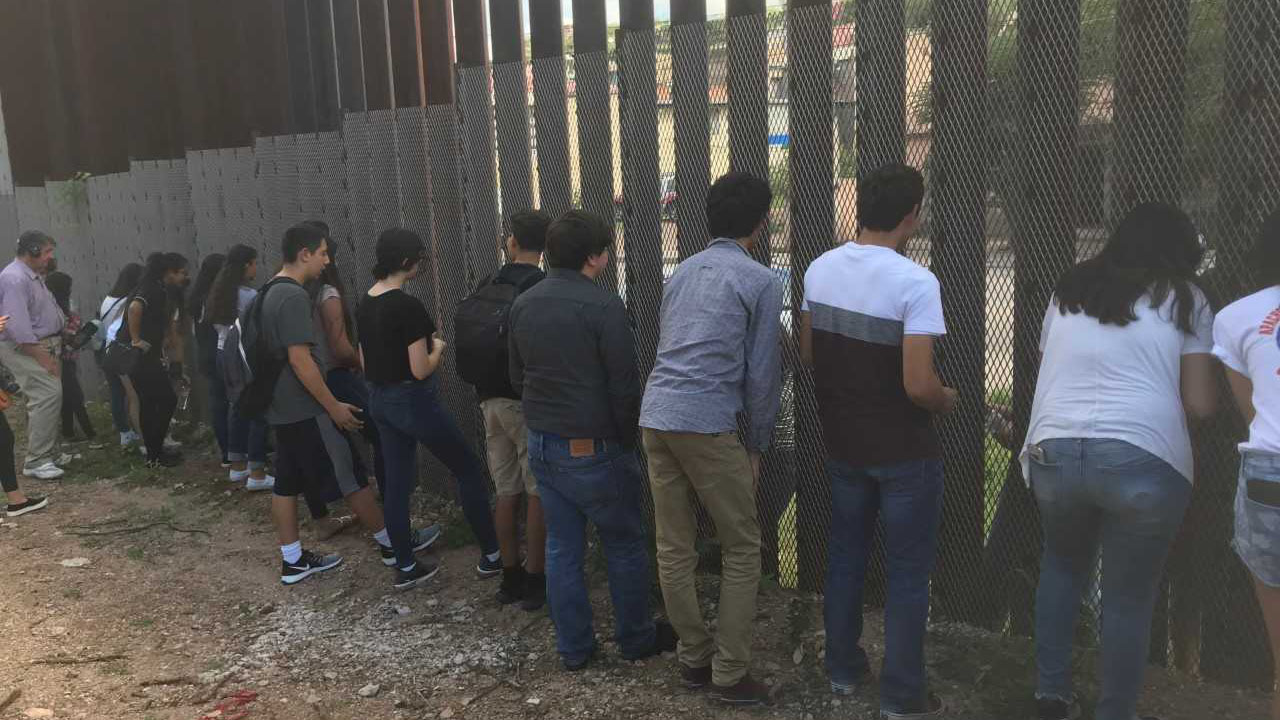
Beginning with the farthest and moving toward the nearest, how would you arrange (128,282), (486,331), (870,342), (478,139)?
(128,282) < (478,139) < (486,331) < (870,342)

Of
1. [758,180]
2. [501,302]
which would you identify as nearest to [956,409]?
[758,180]

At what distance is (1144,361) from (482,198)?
391 centimetres

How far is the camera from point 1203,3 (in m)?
3.33

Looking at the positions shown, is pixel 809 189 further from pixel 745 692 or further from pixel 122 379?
pixel 122 379

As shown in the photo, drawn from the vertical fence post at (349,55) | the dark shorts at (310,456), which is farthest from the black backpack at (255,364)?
the vertical fence post at (349,55)

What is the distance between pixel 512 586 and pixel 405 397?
1.01 metres

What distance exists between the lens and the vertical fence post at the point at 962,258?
3742mm

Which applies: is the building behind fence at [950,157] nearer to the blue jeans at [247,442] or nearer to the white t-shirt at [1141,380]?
the white t-shirt at [1141,380]

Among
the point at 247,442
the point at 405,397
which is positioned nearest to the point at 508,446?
the point at 405,397

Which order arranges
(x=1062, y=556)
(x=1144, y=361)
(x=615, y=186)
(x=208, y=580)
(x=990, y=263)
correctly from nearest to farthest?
(x=1144, y=361) → (x=1062, y=556) → (x=990, y=263) → (x=615, y=186) → (x=208, y=580)

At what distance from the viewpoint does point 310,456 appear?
17.4 feet

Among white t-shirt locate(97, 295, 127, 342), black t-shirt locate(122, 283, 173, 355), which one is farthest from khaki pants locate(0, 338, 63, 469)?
black t-shirt locate(122, 283, 173, 355)

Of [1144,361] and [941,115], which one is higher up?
[941,115]

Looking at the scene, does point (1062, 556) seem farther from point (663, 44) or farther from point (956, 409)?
point (663, 44)
